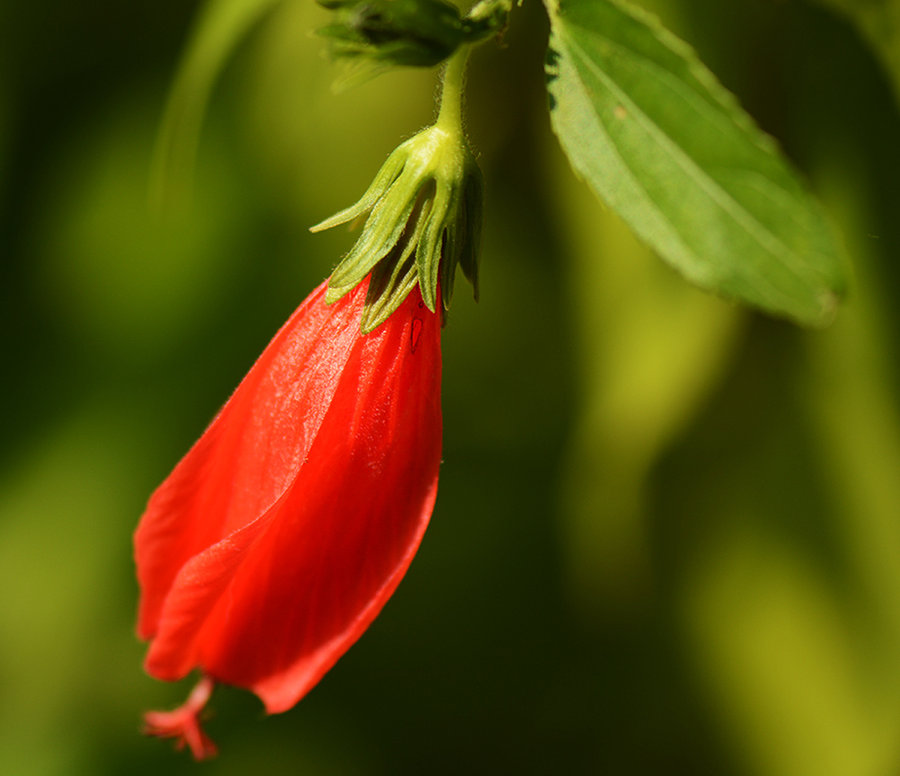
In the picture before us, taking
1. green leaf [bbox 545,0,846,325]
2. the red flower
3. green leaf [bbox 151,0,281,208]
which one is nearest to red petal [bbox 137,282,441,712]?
the red flower

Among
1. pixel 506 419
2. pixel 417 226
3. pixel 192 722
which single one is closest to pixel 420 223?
pixel 417 226

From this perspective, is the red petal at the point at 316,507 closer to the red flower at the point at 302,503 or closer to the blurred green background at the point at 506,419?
the red flower at the point at 302,503

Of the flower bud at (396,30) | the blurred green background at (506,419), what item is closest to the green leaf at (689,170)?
the flower bud at (396,30)

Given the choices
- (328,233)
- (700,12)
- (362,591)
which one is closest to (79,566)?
(328,233)

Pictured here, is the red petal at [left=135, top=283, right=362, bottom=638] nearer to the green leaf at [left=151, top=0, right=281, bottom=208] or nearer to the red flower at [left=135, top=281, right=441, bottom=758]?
the red flower at [left=135, top=281, right=441, bottom=758]

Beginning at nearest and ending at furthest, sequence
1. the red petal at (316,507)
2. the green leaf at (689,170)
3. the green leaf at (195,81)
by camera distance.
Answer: the green leaf at (689,170), the red petal at (316,507), the green leaf at (195,81)

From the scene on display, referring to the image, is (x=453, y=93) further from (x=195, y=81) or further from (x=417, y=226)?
(x=195, y=81)
